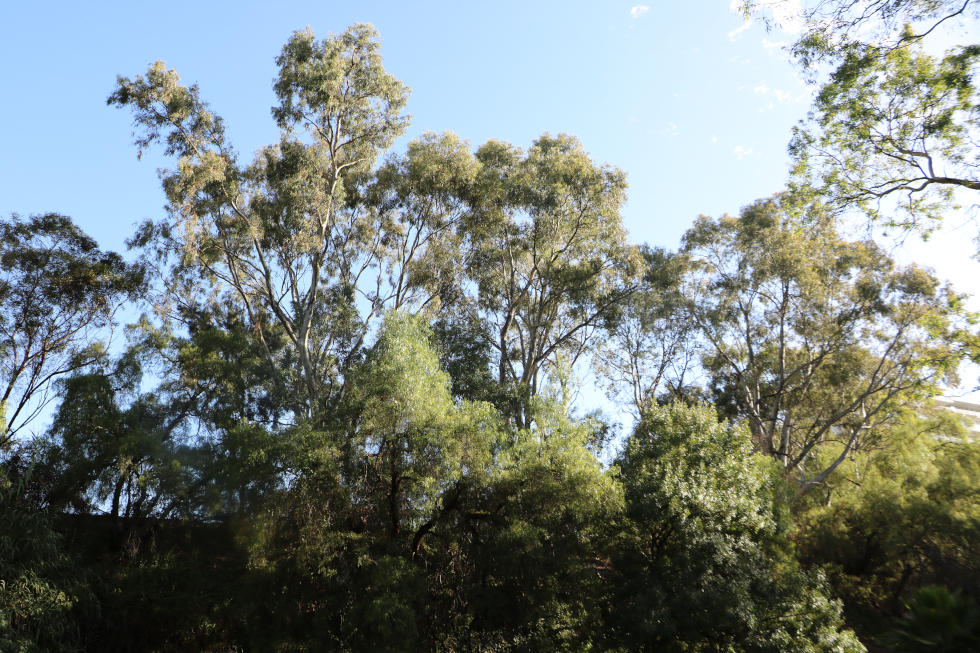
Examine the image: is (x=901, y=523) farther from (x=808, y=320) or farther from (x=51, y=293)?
(x=51, y=293)

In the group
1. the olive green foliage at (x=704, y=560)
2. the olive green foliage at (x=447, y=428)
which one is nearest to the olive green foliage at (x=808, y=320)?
the olive green foliage at (x=447, y=428)

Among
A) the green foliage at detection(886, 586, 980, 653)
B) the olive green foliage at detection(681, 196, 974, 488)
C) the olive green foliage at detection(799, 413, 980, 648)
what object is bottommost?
the green foliage at detection(886, 586, 980, 653)

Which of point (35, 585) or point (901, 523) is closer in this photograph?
point (35, 585)

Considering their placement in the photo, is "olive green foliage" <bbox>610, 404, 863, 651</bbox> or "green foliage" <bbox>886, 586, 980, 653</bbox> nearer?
"green foliage" <bbox>886, 586, 980, 653</bbox>

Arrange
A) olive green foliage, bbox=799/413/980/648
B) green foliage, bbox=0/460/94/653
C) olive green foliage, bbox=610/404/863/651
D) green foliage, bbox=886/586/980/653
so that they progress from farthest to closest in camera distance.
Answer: olive green foliage, bbox=799/413/980/648 → green foliage, bbox=0/460/94/653 → olive green foliage, bbox=610/404/863/651 → green foliage, bbox=886/586/980/653

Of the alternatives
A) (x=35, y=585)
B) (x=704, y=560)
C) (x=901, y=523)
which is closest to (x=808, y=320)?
(x=901, y=523)

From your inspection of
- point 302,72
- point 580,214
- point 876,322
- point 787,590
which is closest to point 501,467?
point 787,590

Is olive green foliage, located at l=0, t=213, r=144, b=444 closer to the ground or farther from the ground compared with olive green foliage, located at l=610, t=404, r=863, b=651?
farther from the ground

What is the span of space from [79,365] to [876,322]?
963 inches

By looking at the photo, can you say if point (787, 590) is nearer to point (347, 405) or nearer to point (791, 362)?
point (347, 405)

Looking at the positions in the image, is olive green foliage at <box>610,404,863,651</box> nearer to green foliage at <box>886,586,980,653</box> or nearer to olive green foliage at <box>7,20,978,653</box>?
olive green foliage at <box>7,20,978,653</box>

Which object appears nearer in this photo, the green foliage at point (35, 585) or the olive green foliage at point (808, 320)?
the green foliage at point (35, 585)

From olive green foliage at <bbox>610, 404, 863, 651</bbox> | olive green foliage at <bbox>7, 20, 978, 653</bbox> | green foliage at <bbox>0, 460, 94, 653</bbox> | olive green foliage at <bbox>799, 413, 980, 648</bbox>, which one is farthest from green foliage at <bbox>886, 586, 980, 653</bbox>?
green foliage at <bbox>0, 460, 94, 653</bbox>

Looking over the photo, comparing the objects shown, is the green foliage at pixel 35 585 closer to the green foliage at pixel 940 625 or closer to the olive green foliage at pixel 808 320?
the green foliage at pixel 940 625
